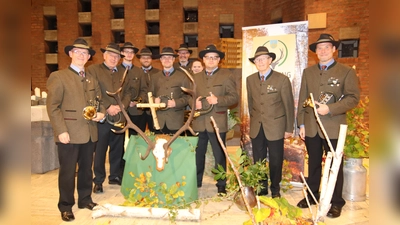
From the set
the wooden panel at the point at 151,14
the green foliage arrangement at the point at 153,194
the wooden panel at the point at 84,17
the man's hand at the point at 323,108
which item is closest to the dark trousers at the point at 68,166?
the green foliage arrangement at the point at 153,194

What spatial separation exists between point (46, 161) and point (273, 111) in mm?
3816

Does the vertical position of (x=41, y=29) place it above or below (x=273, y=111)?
above

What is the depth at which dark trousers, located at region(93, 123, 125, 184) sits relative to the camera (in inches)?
170

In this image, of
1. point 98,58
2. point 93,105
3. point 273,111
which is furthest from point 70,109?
point 98,58

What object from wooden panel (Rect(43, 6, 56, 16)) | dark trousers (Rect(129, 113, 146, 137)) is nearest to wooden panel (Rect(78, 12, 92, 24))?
wooden panel (Rect(43, 6, 56, 16))

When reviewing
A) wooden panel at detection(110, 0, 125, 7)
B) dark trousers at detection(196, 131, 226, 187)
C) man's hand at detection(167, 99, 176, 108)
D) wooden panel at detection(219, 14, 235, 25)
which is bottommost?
dark trousers at detection(196, 131, 226, 187)

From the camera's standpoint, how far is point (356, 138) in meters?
4.05

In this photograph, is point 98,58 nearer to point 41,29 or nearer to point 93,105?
point 41,29

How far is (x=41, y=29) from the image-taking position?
1066 cm

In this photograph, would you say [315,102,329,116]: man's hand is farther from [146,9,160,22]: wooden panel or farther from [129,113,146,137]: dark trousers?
[146,9,160,22]: wooden panel

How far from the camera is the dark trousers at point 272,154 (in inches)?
155

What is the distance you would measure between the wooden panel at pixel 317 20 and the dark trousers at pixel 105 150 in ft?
17.1

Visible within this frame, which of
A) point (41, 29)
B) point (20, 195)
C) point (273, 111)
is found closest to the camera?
point (20, 195)

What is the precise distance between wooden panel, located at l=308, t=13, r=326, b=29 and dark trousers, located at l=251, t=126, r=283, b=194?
4610mm
